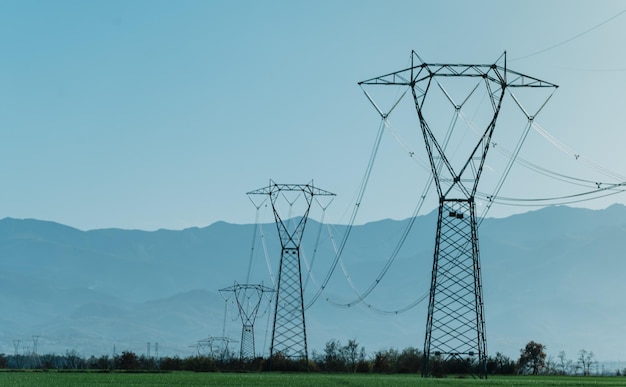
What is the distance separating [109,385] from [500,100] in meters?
29.7

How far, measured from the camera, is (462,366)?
68125 millimetres

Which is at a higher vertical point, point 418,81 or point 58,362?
point 418,81

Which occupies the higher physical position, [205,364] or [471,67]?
[471,67]

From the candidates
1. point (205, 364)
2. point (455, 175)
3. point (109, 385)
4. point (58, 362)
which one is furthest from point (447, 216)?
point (58, 362)

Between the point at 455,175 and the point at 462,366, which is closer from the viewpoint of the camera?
the point at 455,175

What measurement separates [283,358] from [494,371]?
676 inches

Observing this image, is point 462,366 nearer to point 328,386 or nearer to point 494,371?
point 494,371

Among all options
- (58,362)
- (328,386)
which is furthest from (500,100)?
(58,362)

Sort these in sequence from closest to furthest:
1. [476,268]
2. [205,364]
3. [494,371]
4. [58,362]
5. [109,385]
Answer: [109,385], [476,268], [494,371], [205,364], [58,362]

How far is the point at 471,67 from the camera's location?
57.9 m

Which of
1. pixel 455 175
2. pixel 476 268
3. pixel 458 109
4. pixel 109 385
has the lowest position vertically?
pixel 109 385

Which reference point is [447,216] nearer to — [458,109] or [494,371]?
[458,109]

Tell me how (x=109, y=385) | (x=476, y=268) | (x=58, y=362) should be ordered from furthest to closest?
(x=58, y=362)
(x=476, y=268)
(x=109, y=385)

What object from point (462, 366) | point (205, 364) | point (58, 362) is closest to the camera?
point (462, 366)
